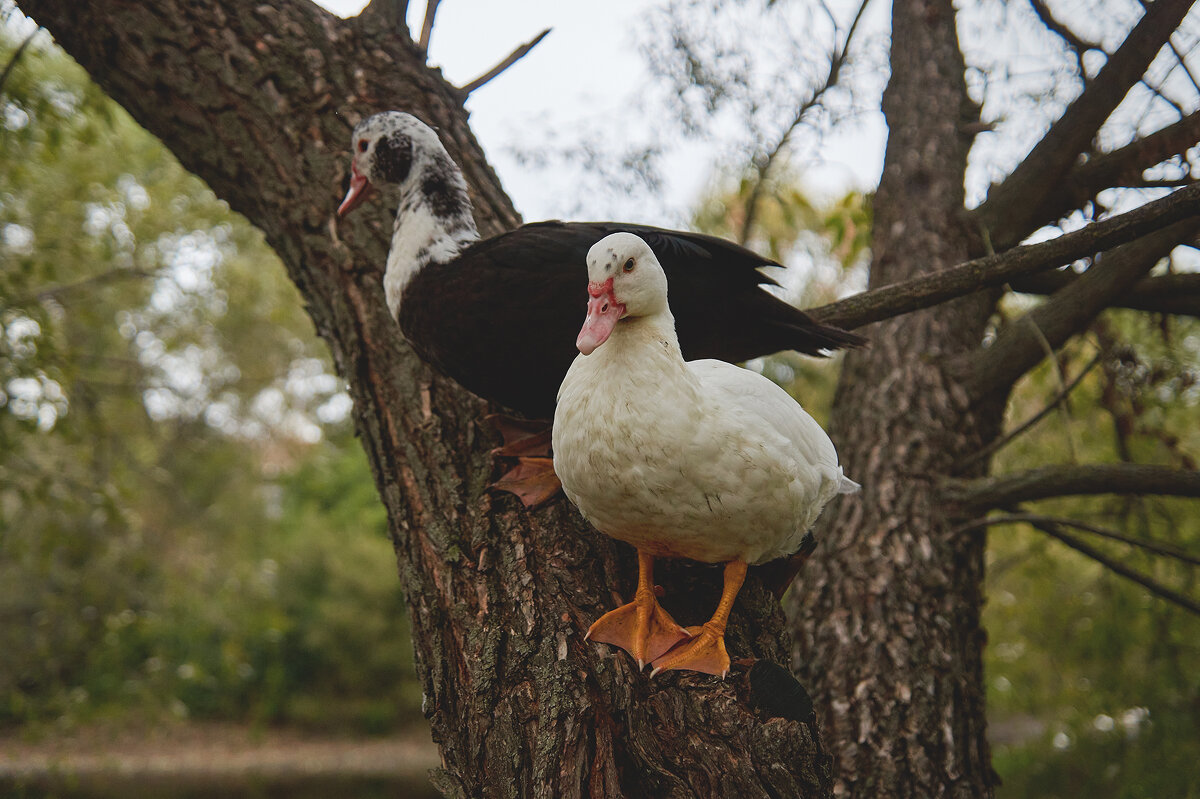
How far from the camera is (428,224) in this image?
8.84 feet

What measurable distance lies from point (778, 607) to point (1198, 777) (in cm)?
277

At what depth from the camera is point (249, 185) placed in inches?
117

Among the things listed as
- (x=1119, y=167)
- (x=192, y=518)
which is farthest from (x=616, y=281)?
(x=192, y=518)

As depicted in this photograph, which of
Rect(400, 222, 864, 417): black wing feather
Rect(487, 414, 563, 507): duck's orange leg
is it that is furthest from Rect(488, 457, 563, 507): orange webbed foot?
Rect(400, 222, 864, 417): black wing feather

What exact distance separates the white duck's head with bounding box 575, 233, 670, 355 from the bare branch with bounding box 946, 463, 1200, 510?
1690 millimetres

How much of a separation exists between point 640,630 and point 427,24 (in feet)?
8.59

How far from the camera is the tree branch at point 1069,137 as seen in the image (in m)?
2.51

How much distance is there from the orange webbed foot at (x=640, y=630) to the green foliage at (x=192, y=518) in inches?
233

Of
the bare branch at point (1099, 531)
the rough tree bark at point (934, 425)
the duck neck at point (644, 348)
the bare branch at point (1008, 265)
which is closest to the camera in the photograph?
the duck neck at point (644, 348)

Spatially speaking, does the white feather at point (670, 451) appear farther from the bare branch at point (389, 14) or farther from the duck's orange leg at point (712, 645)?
the bare branch at point (389, 14)

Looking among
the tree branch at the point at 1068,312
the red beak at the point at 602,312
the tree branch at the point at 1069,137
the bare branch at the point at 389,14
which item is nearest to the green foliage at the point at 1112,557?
the tree branch at the point at 1068,312

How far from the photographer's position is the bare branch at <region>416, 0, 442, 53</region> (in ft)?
10.8

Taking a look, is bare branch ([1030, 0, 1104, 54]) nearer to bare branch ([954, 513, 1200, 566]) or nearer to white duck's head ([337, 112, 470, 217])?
bare branch ([954, 513, 1200, 566])

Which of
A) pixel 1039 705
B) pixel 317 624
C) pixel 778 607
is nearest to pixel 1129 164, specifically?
pixel 778 607
